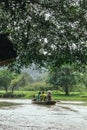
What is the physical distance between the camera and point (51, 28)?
48.4 feet

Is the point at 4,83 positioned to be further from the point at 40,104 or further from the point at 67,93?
the point at 40,104

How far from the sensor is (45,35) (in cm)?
1480

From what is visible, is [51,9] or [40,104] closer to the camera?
[51,9]

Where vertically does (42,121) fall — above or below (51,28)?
below

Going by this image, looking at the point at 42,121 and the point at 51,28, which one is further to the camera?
the point at 42,121

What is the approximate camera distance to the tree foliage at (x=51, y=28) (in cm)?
1441

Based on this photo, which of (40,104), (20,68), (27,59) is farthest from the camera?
(40,104)

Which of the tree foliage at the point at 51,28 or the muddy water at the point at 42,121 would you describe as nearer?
the tree foliage at the point at 51,28

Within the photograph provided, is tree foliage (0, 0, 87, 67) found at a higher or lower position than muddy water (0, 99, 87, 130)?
higher

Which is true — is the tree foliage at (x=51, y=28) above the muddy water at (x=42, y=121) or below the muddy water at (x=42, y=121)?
above

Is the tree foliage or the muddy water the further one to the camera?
the muddy water

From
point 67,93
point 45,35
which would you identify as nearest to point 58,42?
point 45,35

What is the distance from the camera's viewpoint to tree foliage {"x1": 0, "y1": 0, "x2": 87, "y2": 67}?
47.3 feet

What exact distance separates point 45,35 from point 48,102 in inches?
1659
